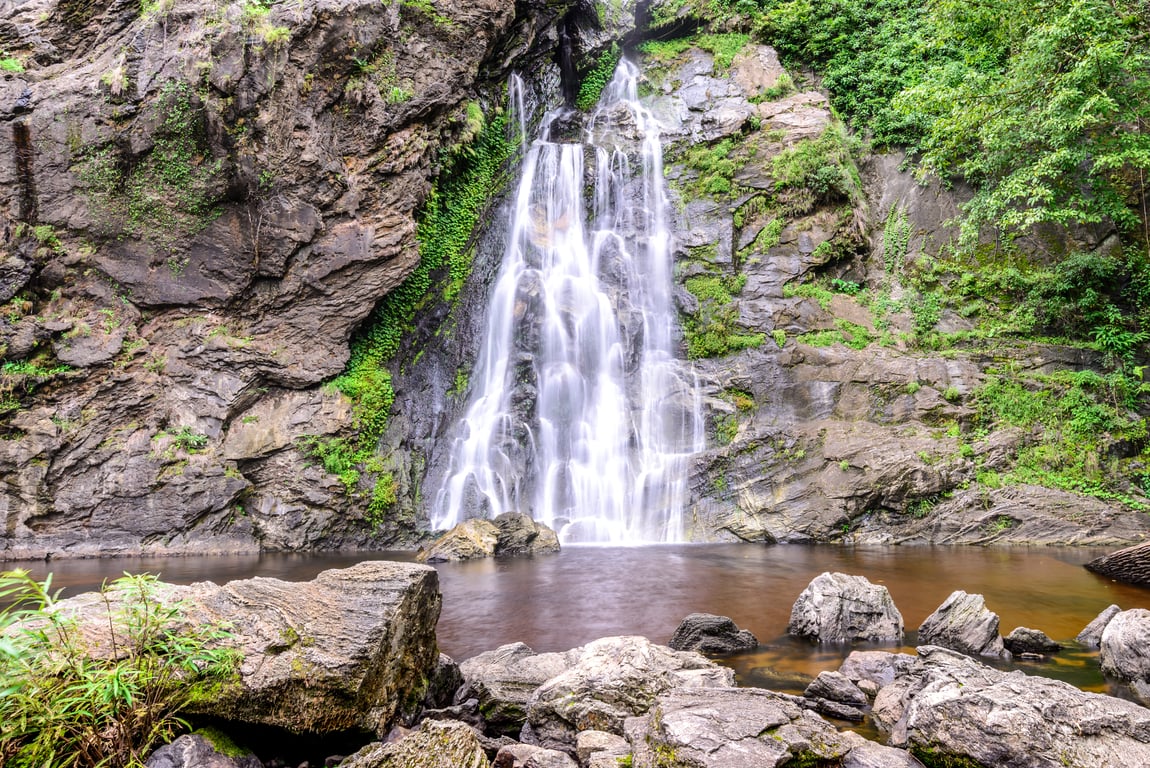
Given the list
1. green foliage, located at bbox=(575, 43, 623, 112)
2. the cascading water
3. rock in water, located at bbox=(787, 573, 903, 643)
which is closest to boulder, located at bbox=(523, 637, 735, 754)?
rock in water, located at bbox=(787, 573, 903, 643)

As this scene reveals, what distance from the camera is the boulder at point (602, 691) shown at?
12.3ft

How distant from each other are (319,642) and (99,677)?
110 centimetres

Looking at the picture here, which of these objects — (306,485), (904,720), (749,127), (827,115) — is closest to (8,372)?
(306,485)

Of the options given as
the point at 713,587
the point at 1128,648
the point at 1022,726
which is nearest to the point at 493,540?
the point at 713,587

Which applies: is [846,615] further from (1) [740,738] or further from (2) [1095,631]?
(1) [740,738]

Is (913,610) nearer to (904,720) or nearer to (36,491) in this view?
(904,720)

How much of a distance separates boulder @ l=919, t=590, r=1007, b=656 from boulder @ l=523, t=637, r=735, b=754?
2.70 metres

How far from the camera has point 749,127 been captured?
20922 millimetres

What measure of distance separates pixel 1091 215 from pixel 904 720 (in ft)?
53.9

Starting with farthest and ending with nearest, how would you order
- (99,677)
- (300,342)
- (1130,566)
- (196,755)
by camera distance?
(300,342)
(1130,566)
(196,755)
(99,677)

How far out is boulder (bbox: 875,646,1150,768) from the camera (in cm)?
292

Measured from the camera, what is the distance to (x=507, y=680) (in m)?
4.39

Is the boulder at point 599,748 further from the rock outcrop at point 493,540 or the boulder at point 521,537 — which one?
the boulder at point 521,537

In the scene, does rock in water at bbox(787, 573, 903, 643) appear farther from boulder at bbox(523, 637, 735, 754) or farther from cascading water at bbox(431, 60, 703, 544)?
cascading water at bbox(431, 60, 703, 544)
